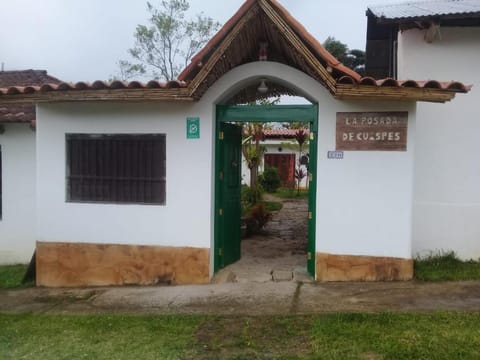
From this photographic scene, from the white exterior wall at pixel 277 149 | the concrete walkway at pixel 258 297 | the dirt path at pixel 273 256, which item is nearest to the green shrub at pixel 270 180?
the white exterior wall at pixel 277 149

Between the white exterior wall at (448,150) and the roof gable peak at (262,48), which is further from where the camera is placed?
the white exterior wall at (448,150)

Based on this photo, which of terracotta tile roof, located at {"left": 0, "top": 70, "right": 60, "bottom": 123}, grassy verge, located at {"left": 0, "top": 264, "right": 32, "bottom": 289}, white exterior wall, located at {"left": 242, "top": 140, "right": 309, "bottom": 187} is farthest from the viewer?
A: white exterior wall, located at {"left": 242, "top": 140, "right": 309, "bottom": 187}

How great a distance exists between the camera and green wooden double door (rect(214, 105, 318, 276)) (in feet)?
21.8

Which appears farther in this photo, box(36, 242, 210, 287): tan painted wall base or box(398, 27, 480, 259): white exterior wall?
box(398, 27, 480, 259): white exterior wall

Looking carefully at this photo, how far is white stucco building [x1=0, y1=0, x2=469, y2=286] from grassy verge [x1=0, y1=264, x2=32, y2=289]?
1.62 ft

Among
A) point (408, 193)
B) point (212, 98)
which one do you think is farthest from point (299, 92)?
point (408, 193)

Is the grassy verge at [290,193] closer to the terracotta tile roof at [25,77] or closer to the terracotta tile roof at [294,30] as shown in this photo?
the terracotta tile roof at [25,77]

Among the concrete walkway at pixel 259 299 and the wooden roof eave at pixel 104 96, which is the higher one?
the wooden roof eave at pixel 104 96

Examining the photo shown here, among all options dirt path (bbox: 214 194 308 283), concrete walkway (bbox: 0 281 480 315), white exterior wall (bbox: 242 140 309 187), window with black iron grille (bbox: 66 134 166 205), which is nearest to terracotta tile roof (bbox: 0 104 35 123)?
window with black iron grille (bbox: 66 134 166 205)

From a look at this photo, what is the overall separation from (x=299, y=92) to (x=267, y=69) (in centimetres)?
61

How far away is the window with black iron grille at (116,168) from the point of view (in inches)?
275

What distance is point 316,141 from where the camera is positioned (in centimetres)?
652

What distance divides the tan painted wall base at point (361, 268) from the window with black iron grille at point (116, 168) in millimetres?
2623

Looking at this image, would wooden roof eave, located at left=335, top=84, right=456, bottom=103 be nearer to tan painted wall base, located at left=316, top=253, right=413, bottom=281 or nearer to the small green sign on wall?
the small green sign on wall
